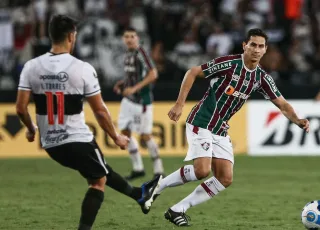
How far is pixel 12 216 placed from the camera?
8844 mm

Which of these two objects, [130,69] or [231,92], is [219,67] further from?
[130,69]

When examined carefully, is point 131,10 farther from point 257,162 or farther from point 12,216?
point 12,216

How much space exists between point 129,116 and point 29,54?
5.63 metres

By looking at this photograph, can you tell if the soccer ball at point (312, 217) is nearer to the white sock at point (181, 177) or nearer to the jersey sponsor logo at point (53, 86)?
the white sock at point (181, 177)

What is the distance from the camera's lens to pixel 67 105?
6.88 m

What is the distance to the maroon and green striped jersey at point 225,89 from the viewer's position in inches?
323

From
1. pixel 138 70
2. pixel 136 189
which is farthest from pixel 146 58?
pixel 136 189

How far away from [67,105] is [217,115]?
1.94m

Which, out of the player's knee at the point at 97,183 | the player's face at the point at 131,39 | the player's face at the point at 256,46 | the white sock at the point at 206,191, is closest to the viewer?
the player's knee at the point at 97,183

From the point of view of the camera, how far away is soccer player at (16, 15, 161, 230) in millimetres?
6801

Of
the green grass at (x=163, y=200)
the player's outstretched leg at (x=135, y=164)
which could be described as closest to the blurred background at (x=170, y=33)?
the green grass at (x=163, y=200)

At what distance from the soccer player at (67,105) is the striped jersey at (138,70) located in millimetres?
5790

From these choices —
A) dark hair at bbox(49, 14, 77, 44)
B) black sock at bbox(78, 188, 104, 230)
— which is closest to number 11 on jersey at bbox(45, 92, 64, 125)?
dark hair at bbox(49, 14, 77, 44)

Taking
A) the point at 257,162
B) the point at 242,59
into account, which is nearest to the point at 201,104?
the point at 242,59
